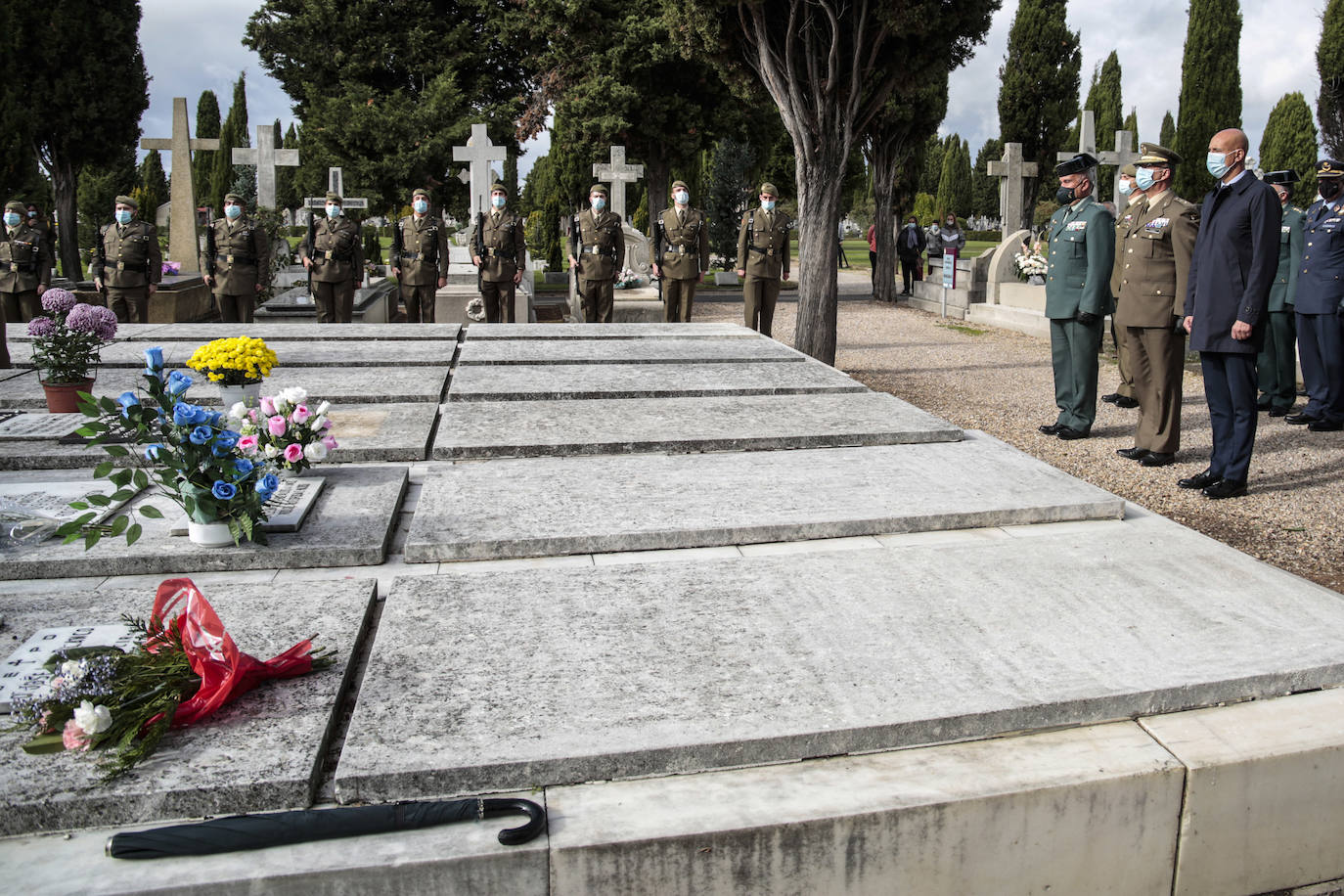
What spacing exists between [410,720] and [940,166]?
57.5 m

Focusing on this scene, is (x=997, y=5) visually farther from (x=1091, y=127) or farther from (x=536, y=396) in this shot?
(x=1091, y=127)

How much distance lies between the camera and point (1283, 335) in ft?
27.9

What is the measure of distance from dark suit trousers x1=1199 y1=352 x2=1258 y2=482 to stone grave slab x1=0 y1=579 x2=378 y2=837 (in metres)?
4.75

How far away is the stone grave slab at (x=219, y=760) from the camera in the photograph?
220 centimetres

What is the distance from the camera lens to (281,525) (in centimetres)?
383

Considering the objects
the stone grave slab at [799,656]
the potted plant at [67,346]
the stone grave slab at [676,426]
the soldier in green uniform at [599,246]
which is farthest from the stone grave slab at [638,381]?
the soldier in green uniform at [599,246]

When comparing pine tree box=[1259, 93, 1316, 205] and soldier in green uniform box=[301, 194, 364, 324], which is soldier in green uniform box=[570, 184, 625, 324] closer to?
soldier in green uniform box=[301, 194, 364, 324]

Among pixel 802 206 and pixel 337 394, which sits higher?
pixel 802 206

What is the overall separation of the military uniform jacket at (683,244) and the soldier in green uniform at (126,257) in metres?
5.58

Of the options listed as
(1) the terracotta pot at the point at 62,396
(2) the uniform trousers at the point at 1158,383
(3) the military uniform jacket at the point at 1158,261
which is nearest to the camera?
(1) the terracotta pot at the point at 62,396

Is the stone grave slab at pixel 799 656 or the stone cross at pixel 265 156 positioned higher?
the stone cross at pixel 265 156

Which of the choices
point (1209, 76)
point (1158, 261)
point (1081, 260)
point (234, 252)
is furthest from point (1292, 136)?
point (234, 252)

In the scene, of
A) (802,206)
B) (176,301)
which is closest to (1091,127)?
(802,206)

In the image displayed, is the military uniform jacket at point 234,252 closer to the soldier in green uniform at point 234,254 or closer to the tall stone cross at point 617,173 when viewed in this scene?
the soldier in green uniform at point 234,254
